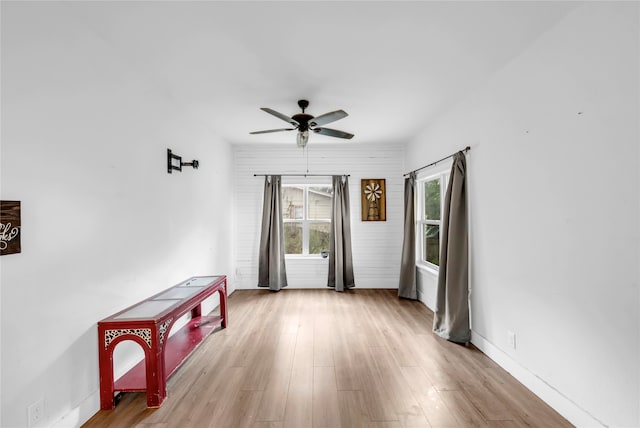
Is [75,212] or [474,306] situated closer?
[75,212]

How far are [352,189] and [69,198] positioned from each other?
403 centimetres

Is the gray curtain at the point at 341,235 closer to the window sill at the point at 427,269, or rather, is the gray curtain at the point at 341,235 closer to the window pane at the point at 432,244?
the window sill at the point at 427,269

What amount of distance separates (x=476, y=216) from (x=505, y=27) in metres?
1.62

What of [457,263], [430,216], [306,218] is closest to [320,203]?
[306,218]

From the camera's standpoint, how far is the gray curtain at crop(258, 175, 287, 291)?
4.95m

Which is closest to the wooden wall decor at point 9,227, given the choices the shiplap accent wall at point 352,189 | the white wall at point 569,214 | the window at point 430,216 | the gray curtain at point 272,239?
the white wall at point 569,214

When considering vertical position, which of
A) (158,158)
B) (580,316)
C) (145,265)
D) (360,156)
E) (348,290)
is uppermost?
(360,156)

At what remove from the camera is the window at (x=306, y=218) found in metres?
5.29

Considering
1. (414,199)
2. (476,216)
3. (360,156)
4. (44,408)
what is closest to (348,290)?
(414,199)

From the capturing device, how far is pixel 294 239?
209 inches

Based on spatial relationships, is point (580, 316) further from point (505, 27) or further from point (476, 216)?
point (505, 27)

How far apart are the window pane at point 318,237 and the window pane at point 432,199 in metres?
1.79

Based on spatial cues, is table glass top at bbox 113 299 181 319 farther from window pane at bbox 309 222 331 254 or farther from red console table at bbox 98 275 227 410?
window pane at bbox 309 222 331 254

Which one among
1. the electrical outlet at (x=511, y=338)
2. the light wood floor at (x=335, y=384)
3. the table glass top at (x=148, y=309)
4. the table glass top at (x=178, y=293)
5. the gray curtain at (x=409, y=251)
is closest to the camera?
the light wood floor at (x=335, y=384)
